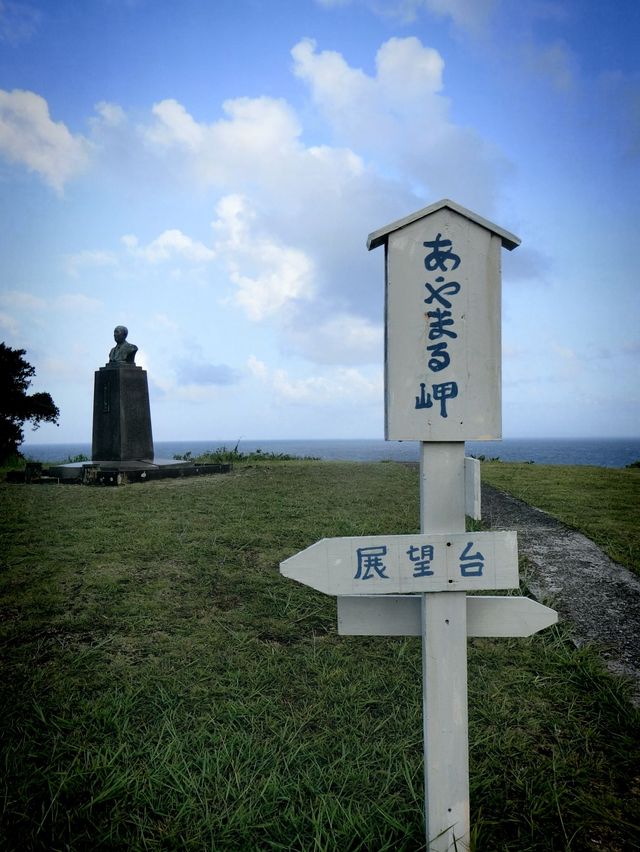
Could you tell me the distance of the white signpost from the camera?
68.9 inches

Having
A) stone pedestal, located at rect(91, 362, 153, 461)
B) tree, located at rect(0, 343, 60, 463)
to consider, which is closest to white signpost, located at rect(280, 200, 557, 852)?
stone pedestal, located at rect(91, 362, 153, 461)

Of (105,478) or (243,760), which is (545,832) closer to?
(243,760)

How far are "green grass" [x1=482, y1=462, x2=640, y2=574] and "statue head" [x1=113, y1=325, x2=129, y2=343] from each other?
800cm

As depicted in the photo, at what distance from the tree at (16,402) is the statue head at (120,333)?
19.2 ft

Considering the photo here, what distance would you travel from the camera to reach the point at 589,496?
7.71m

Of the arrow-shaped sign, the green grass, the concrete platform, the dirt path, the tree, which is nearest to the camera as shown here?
the arrow-shaped sign

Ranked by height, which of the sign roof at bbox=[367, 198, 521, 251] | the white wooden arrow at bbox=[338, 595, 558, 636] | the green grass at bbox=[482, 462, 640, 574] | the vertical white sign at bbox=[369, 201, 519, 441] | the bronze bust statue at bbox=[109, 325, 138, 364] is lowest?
the green grass at bbox=[482, 462, 640, 574]

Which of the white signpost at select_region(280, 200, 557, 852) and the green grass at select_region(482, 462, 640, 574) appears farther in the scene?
the green grass at select_region(482, 462, 640, 574)

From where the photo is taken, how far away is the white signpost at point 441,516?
1.75m

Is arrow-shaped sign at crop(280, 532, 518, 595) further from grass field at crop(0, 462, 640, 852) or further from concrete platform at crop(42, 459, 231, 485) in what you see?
concrete platform at crop(42, 459, 231, 485)

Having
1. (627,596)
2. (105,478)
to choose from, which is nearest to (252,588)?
(627,596)

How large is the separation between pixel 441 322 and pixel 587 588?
3.07 metres

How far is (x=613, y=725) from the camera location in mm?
2389

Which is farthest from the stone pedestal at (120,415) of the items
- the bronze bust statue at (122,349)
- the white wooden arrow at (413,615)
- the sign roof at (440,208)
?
the sign roof at (440,208)
